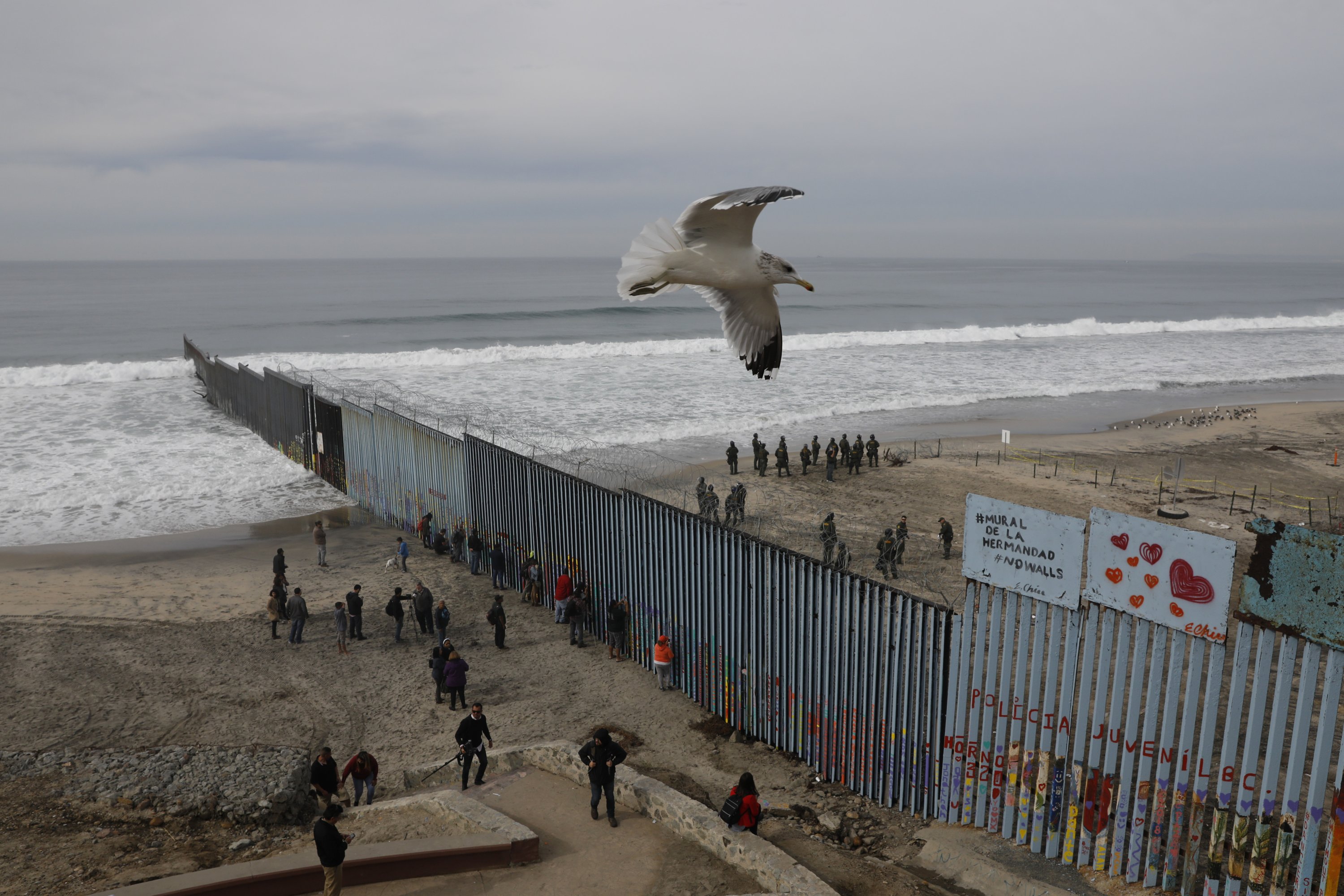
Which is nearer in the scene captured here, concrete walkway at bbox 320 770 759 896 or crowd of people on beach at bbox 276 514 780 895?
concrete walkway at bbox 320 770 759 896

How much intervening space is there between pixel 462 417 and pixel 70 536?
1035cm

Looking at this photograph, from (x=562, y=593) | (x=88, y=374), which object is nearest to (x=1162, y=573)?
(x=562, y=593)

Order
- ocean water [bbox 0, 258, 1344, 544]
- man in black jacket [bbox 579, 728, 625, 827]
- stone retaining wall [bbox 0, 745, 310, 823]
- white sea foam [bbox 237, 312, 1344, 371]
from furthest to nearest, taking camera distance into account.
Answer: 1. white sea foam [bbox 237, 312, 1344, 371]
2. ocean water [bbox 0, 258, 1344, 544]
3. stone retaining wall [bbox 0, 745, 310, 823]
4. man in black jacket [bbox 579, 728, 625, 827]

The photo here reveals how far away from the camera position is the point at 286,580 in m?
18.4

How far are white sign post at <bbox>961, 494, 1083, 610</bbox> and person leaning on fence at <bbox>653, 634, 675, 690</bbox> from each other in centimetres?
585

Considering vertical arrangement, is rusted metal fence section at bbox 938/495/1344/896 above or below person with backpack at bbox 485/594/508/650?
above

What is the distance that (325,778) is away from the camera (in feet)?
32.7

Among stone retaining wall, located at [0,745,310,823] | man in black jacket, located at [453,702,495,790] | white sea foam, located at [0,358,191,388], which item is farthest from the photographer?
white sea foam, located at [0,358,191,388]

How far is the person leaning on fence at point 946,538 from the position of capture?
19047 millimetres

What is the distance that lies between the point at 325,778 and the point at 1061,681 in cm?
843

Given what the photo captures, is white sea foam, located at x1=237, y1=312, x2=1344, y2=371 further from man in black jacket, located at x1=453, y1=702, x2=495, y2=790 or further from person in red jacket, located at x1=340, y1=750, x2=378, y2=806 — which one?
man in black jacket, located at x1=453, y1=702, x2=495, y2=790

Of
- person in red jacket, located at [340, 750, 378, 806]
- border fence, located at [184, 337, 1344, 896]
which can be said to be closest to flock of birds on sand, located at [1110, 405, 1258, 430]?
border fence, located at [184, 337, 1344, 896]

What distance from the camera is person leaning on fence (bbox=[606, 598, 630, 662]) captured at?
48.7ft

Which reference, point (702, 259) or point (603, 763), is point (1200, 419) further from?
point (702, 259)
